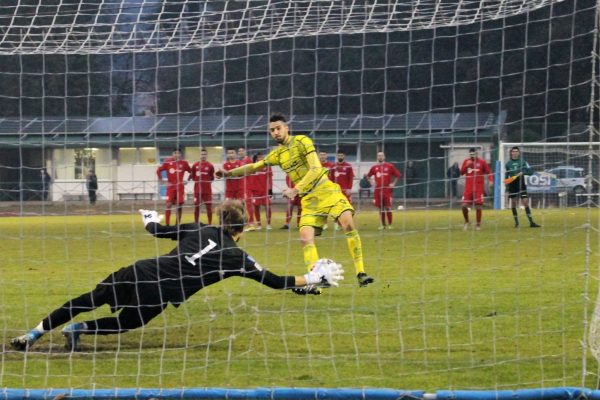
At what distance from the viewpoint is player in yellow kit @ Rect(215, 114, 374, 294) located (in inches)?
405

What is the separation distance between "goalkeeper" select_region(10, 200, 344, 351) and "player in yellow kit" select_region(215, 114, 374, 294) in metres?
2.49

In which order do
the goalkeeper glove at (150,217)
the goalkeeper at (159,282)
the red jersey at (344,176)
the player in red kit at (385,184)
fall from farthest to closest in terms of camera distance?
the red jersey at (344,176) < the player in red kit at (385,184) < the goalkeeper glove at (150,217) < the goalkeeper at (159,282)

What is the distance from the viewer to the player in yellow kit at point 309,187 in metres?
10.3

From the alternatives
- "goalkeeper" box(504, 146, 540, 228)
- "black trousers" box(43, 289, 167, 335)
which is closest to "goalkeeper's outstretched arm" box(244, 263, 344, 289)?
"black trousers" box(43, 289, 167, 335)

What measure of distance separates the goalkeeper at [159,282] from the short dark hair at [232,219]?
0.39 feet

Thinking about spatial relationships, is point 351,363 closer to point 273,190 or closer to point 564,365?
point 564,365

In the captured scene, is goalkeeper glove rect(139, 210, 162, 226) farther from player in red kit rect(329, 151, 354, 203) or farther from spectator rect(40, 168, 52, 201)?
player in red kit rect(329, 151, 354, 203)

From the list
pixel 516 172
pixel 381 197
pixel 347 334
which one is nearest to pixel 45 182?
pixel 347 334

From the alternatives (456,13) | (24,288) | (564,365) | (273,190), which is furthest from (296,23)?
(273,190)

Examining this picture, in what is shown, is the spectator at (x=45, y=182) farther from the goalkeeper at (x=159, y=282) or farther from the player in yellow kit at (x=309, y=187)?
the goalkeeper at (x=159, y=282)

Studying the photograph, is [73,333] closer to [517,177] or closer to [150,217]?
[150,217]

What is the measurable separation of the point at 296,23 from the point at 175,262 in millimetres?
2305

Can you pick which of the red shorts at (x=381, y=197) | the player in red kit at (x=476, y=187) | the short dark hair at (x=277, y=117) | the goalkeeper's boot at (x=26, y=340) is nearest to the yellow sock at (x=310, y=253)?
the short dark hair at (x=277, y=117)

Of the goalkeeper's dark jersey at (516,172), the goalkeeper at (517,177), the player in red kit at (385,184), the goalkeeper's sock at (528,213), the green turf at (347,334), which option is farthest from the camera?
the goalkeeper's dark jersey at (516,172)
